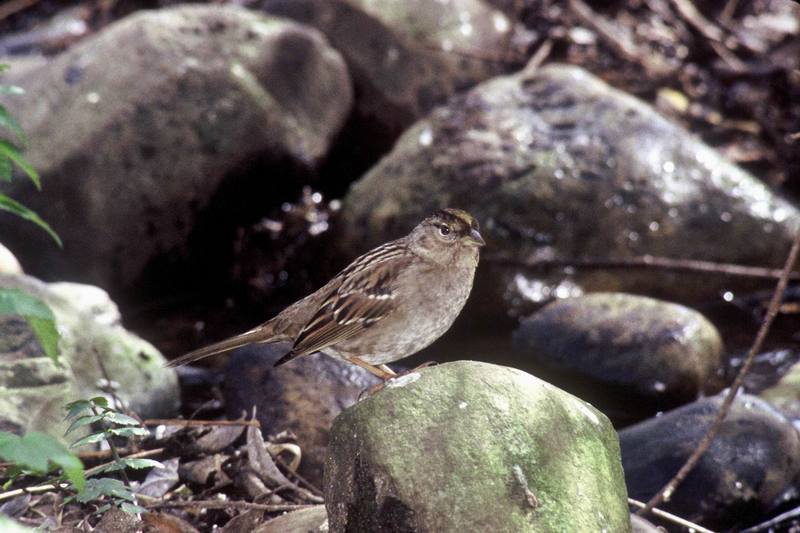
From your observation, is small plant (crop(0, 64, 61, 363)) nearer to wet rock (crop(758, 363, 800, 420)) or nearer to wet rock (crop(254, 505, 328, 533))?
wet rock (crop(254, 505, 328, 533))

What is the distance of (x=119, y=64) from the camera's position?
804cm

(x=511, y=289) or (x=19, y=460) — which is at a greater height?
(x=19, y=460)

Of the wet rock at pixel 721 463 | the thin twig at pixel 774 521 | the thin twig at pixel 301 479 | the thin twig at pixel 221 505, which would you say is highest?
the thin twig at pixel 221 505

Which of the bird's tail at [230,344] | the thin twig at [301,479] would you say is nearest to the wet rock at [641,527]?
the thin twig at [301,479]

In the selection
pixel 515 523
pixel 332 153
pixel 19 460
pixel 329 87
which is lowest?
pixel 332 153

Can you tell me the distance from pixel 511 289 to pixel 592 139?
4.18ft

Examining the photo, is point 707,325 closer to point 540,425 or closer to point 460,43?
point 540,425

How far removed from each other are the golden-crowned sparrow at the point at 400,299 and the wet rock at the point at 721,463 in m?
1.50

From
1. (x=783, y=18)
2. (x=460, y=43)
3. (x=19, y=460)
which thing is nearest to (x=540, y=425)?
(x=19, y=460)

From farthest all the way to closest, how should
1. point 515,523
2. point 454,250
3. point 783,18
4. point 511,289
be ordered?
point 783,18 → point 511,289 → point 454,250 → point 515,523

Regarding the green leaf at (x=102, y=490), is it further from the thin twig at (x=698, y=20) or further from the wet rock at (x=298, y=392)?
the thin twig at (x=698, y=20)

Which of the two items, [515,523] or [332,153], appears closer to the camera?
[515,523]

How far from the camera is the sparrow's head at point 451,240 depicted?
4.34 meters

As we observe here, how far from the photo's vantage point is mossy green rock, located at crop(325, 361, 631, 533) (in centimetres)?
328
